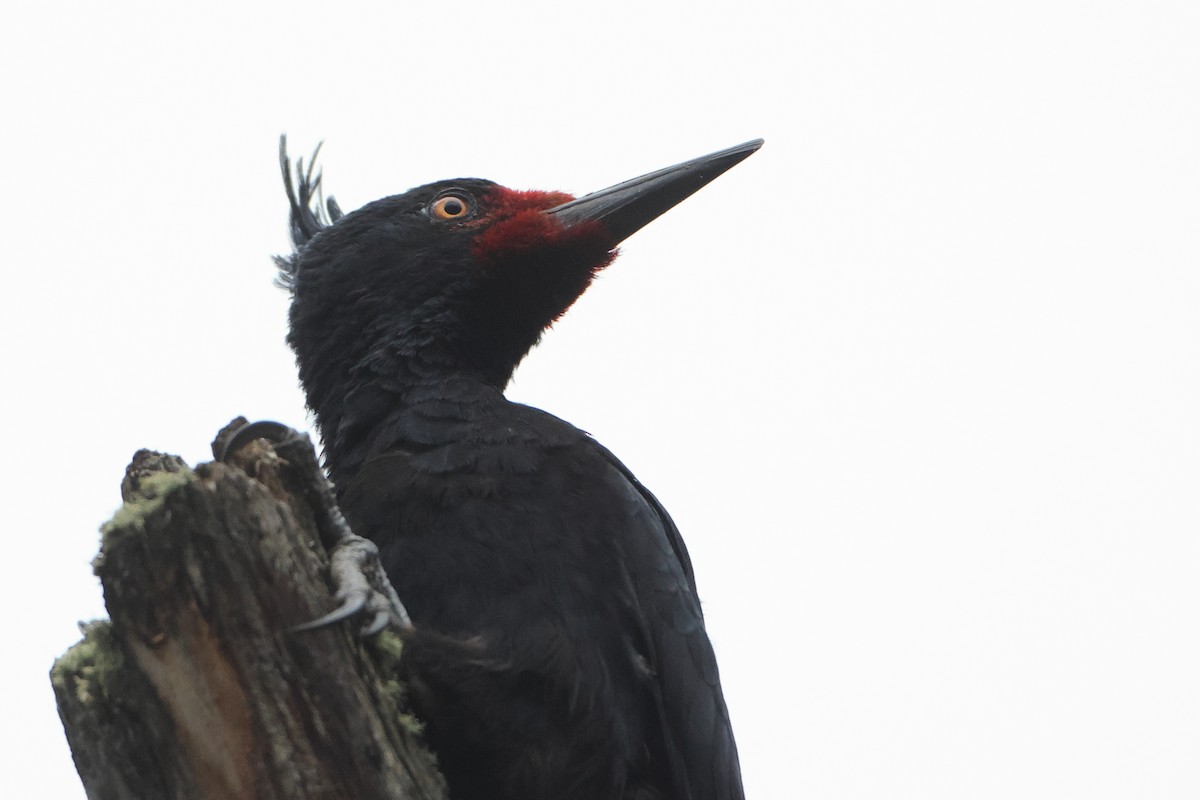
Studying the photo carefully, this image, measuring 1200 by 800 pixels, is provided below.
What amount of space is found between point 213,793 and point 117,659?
12.1 inches

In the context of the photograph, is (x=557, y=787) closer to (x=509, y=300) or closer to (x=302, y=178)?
(x=509, y=300)

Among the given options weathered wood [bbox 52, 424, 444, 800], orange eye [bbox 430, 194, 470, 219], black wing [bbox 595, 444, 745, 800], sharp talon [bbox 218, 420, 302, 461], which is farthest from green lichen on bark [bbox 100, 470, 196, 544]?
orange eye [bbox 430, 194, 470, 219]

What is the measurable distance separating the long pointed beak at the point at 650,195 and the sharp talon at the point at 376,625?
229 centimetres

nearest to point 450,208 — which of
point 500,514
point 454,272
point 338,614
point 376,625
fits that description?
point 454,272

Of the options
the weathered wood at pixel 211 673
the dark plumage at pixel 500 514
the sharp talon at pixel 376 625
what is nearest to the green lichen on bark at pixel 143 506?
the weathered wood at pixel 211 673

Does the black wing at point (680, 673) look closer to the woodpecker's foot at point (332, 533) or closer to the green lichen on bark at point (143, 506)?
the woodpecker's foot at point (332, 533)

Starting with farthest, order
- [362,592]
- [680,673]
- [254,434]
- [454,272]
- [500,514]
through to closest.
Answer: [454,272] → [680,673] → [500,514] → [254,434] → [362,592]

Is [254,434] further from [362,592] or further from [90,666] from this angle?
[90,666]

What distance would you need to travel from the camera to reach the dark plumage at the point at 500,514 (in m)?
3.07

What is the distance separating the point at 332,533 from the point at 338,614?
45 centimetres

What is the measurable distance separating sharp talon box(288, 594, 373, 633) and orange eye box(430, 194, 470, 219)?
225 centimetres

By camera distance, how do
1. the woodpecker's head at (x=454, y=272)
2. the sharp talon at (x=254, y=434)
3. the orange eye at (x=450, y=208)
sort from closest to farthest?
the sharp talon at (x=254, y=434)
the woodpecker's head at (x=454, y=272)
the orange eye at (x=450, y=208)

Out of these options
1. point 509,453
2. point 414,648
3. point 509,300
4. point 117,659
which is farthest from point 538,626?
point 509,300

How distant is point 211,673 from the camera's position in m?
2.31
